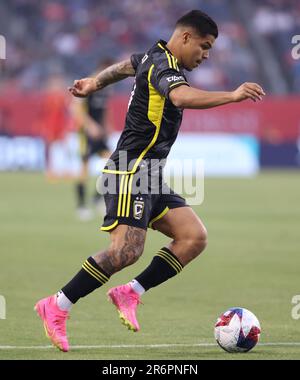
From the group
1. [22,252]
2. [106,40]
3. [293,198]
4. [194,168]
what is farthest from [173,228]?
[106,40]

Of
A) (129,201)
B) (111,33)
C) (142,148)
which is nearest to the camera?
(129,201)

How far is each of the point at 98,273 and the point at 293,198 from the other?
14.3 meters

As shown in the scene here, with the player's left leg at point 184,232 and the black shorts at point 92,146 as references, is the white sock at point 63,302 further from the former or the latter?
the black shorts at point 92,146

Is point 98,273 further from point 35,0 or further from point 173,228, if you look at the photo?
point 35,0

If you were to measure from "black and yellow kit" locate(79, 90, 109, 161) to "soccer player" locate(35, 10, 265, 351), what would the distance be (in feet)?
34.6

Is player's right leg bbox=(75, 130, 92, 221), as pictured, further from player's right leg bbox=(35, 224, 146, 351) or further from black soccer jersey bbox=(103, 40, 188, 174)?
player's right leg bbox=(35, 224, 146, 351)

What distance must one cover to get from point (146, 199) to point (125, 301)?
74 cm

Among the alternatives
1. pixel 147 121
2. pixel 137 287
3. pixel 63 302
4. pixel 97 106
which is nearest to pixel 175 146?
pixel 97 106

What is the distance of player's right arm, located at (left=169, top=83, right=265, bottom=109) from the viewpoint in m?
6.54

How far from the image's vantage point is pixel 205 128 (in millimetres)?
29031

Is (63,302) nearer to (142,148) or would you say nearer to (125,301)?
(125,301)

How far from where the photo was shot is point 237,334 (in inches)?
277

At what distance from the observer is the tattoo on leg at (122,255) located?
23.9 ft

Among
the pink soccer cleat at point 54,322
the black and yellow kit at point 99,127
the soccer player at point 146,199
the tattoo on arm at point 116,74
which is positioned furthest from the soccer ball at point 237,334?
the black and yellow kit at point 99,127
